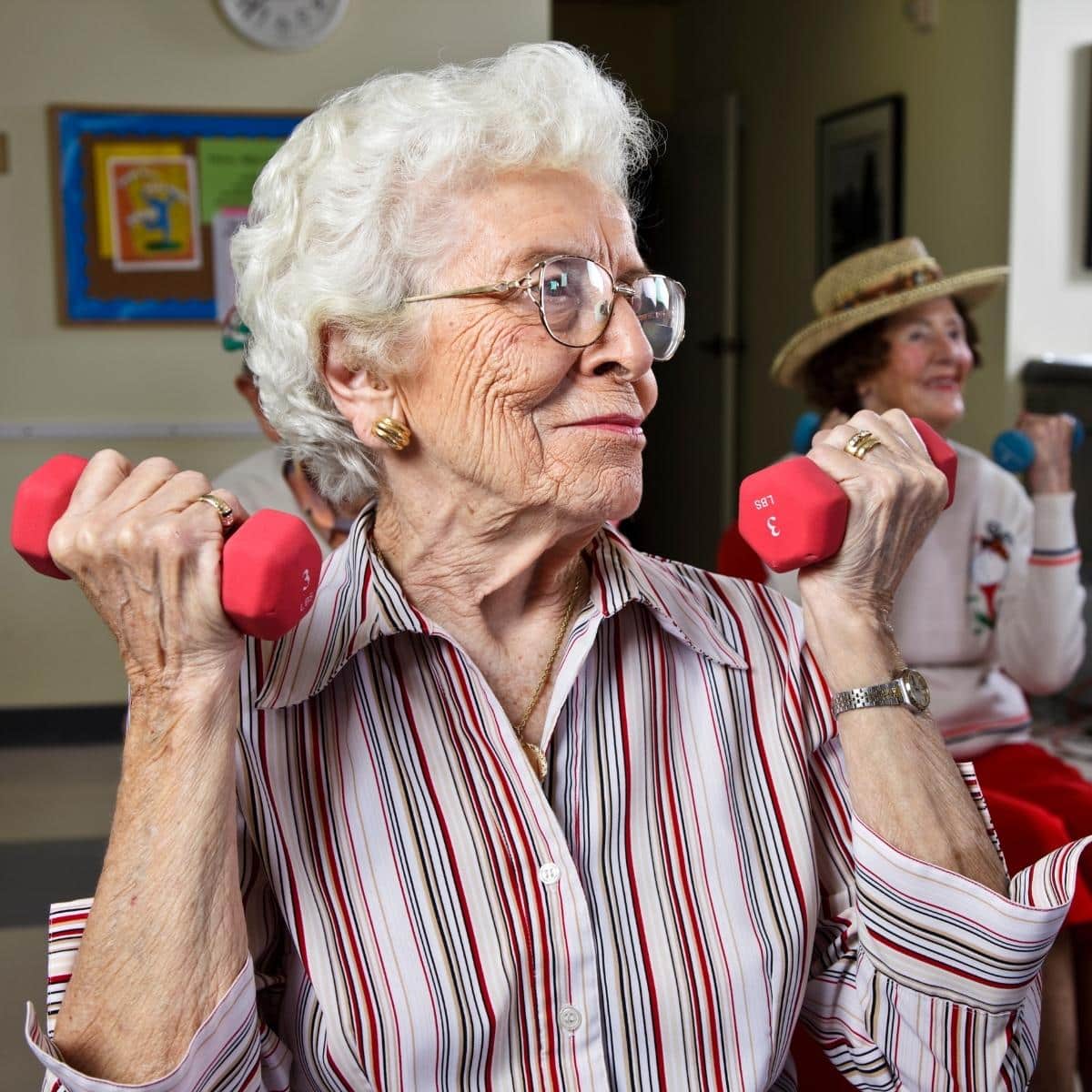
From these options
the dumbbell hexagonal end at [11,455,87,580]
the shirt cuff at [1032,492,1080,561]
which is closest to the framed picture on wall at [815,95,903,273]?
the shirt cuff at [1032,492,1080,561]

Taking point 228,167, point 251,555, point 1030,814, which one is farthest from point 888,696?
point 228,167

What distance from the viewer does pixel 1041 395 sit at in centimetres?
422

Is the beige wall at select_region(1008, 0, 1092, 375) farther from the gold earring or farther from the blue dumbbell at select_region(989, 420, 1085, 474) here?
the gold earring

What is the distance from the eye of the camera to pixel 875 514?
3.70 ft

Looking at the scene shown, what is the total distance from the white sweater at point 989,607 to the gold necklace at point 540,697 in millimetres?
1228

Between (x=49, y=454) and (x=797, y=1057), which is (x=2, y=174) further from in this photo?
(x=797, y=1057)

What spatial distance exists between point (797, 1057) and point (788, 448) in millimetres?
4503

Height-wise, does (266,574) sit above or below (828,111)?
below

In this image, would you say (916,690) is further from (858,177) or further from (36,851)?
(858,177)

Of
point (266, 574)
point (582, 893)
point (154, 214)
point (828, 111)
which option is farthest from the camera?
point (828, 111)

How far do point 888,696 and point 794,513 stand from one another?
0.19 m

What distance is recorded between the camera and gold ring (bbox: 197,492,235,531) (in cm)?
99

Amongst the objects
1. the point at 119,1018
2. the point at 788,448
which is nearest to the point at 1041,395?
the point at 788,448

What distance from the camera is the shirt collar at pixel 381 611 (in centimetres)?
114
